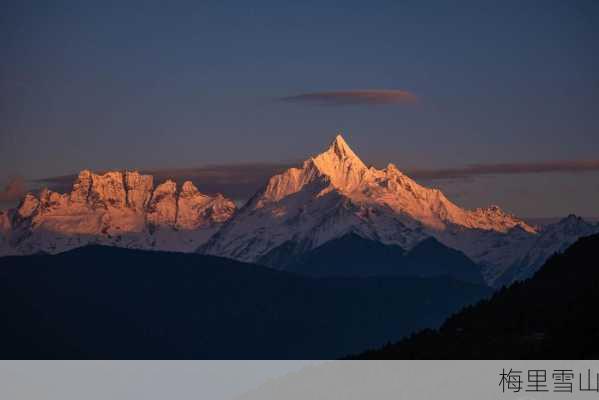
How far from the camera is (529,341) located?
645 feet

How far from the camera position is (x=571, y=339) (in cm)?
18150
